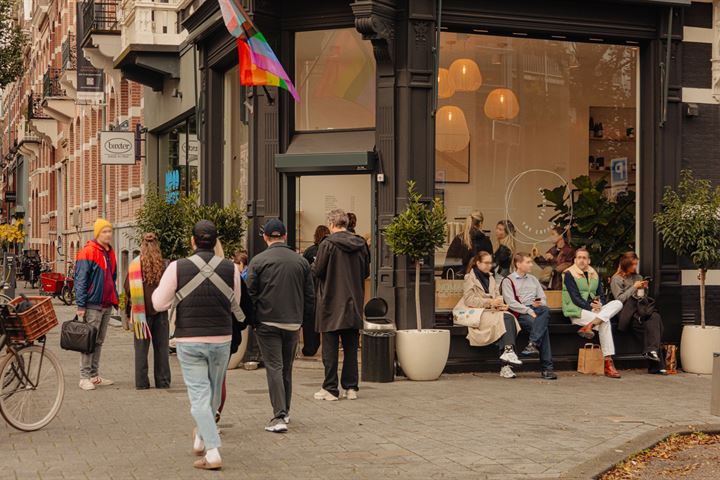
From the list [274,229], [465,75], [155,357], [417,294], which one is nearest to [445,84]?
[465,75]

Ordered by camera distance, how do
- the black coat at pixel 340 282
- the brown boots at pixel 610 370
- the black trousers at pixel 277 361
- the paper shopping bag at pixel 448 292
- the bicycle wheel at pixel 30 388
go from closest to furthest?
1. the bicycle wheel at pixel 30 388
2. the black trousers at pixel 277 361
3. the black coat at pixel 340 282
4. the brown boots at pixel 610 370
5. the paper shopping bag at pixel 448 292

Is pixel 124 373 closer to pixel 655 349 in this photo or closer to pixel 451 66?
pixel 451 66

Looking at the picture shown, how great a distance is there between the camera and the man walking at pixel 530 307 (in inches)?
520

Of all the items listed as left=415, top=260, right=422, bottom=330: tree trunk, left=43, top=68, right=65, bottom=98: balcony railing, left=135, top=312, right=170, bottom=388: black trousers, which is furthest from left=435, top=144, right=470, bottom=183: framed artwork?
left=43, top=68, right=65, bottom=98: balcony railing

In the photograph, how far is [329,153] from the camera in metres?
13.8

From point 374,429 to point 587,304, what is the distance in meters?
5.41

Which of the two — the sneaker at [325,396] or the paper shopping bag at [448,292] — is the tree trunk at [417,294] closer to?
the paper shopping bag at [448,292]

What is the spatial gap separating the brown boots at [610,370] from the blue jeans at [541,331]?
2.52ft

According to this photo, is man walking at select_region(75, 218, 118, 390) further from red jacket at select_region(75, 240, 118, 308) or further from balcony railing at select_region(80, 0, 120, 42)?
balcony railing at select_region(80, 0, 120, 42)

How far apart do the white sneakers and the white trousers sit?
5.94 meters

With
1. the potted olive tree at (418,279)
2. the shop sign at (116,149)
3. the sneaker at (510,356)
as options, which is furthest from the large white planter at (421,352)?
the shop sign at (116,149)

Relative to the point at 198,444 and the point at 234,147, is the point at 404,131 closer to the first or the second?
the point at 234,147

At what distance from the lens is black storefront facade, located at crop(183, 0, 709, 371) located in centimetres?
1330

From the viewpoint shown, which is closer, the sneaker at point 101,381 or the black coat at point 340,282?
the black coat at point 340,282
